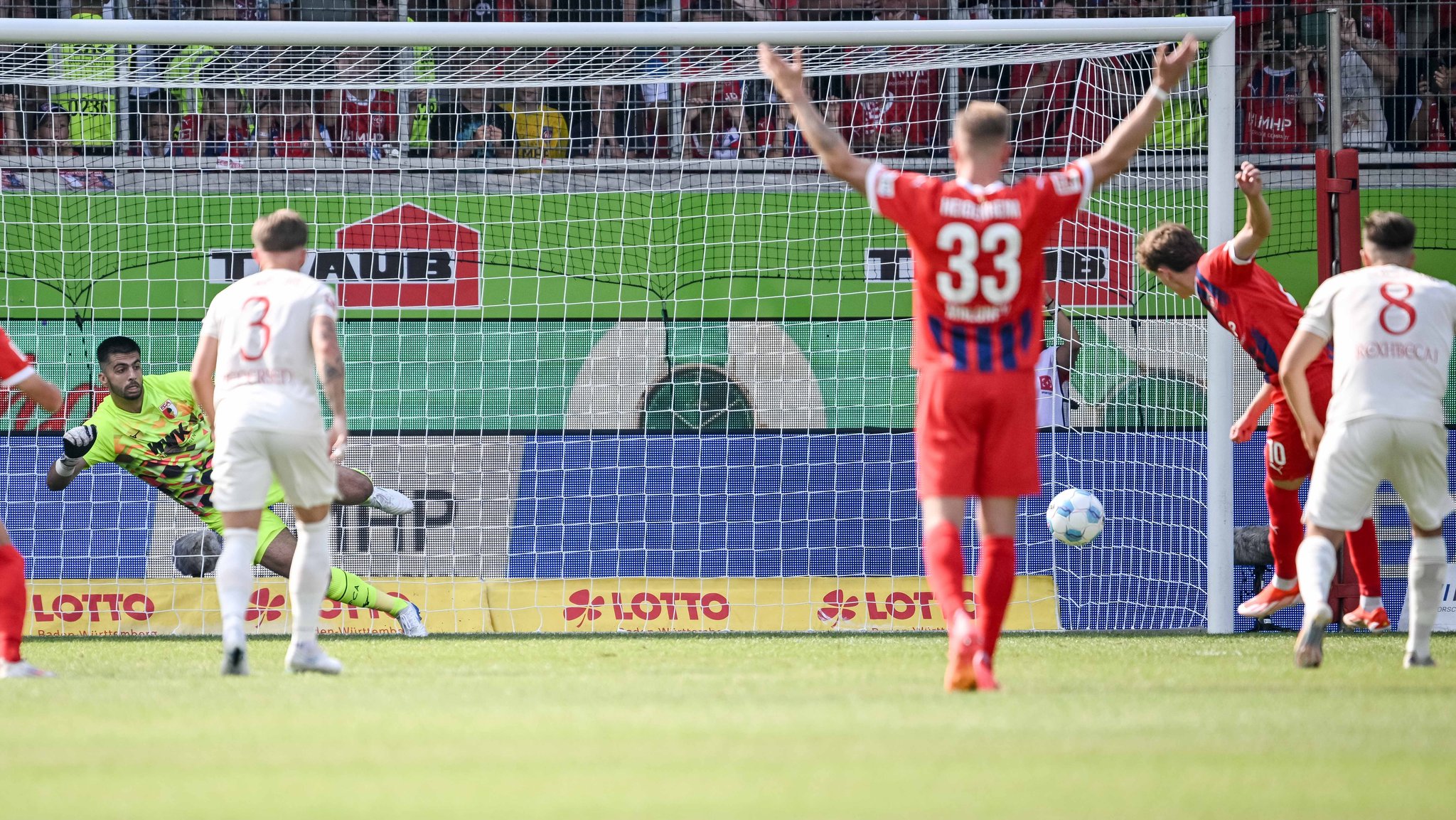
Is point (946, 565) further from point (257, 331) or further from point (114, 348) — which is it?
point (114, 348)

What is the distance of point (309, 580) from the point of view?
19.5 ft

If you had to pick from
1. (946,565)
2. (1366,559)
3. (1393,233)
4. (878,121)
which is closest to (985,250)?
(946,565)

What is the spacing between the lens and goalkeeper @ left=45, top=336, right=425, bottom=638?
28.0 feet

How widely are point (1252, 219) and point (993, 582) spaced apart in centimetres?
290

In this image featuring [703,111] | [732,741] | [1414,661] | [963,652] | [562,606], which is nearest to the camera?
[732,741]

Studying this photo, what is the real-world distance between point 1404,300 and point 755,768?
350 centimetres

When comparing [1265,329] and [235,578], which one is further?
[1265,329]

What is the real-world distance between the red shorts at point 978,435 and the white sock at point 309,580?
2403 millimetres

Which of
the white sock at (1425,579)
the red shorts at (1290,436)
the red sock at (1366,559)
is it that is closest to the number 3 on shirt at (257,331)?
the white sock at (1425,579)

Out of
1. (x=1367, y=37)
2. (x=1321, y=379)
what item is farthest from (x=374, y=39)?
(x=1367, y=37)

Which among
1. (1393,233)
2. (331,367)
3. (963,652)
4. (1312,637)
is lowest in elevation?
(1312,637)

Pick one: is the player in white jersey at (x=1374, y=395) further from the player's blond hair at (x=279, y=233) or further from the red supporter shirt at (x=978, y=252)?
the player's blond hair at (x=279, y=233)

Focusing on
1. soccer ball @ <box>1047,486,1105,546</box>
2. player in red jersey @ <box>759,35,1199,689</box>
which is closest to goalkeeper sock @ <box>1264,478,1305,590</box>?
soccer ball @ <box>1047,486,1105,546</box>

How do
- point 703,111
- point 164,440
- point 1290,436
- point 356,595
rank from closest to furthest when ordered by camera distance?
point 1290,436
point 356,595
point 164,440
point 703,111
